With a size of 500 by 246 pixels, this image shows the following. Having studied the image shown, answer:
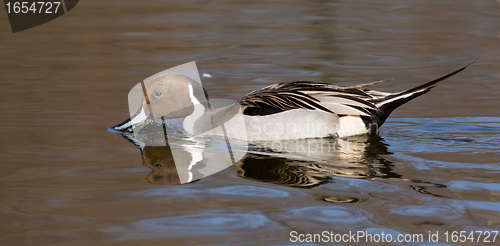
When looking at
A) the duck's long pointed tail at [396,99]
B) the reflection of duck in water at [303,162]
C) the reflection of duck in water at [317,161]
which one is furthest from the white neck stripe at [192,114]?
the duck's long pointed tail at [396,99]

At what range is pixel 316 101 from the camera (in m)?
5.30

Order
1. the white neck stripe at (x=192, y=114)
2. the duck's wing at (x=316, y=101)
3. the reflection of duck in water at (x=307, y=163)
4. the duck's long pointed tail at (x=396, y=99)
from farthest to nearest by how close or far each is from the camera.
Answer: the white neck stripe at (x=192, y=114) → the duck's wing at (x=316, y=101) → the duck's long pointed tail at (x=396, y=99) → the reflection of duck in water at (x=307, y=163)

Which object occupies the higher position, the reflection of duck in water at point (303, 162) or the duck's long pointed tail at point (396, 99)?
the duck's long pointed tail at point (396, 99)

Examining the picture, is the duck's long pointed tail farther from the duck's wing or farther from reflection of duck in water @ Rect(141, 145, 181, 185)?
reflection of duck in water @ Rect(141, 145, 181, 185)

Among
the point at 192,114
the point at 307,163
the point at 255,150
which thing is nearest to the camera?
the point at 307,163

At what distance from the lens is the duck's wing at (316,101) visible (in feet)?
17.1

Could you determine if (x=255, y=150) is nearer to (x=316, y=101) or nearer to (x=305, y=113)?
(x=305, y=113)

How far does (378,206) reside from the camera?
355cm

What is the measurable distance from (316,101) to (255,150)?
774 mm

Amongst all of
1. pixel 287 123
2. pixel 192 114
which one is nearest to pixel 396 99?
pixel 287 123

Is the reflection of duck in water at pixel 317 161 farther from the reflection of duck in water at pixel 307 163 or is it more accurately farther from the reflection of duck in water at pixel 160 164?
the reflection of duck in water at pixel 160 164

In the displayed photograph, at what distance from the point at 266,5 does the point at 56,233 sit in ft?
30.7

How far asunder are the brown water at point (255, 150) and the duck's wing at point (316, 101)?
0.32 meters

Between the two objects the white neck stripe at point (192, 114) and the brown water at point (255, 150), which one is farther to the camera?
the white neck stripe at point (192, 114)
